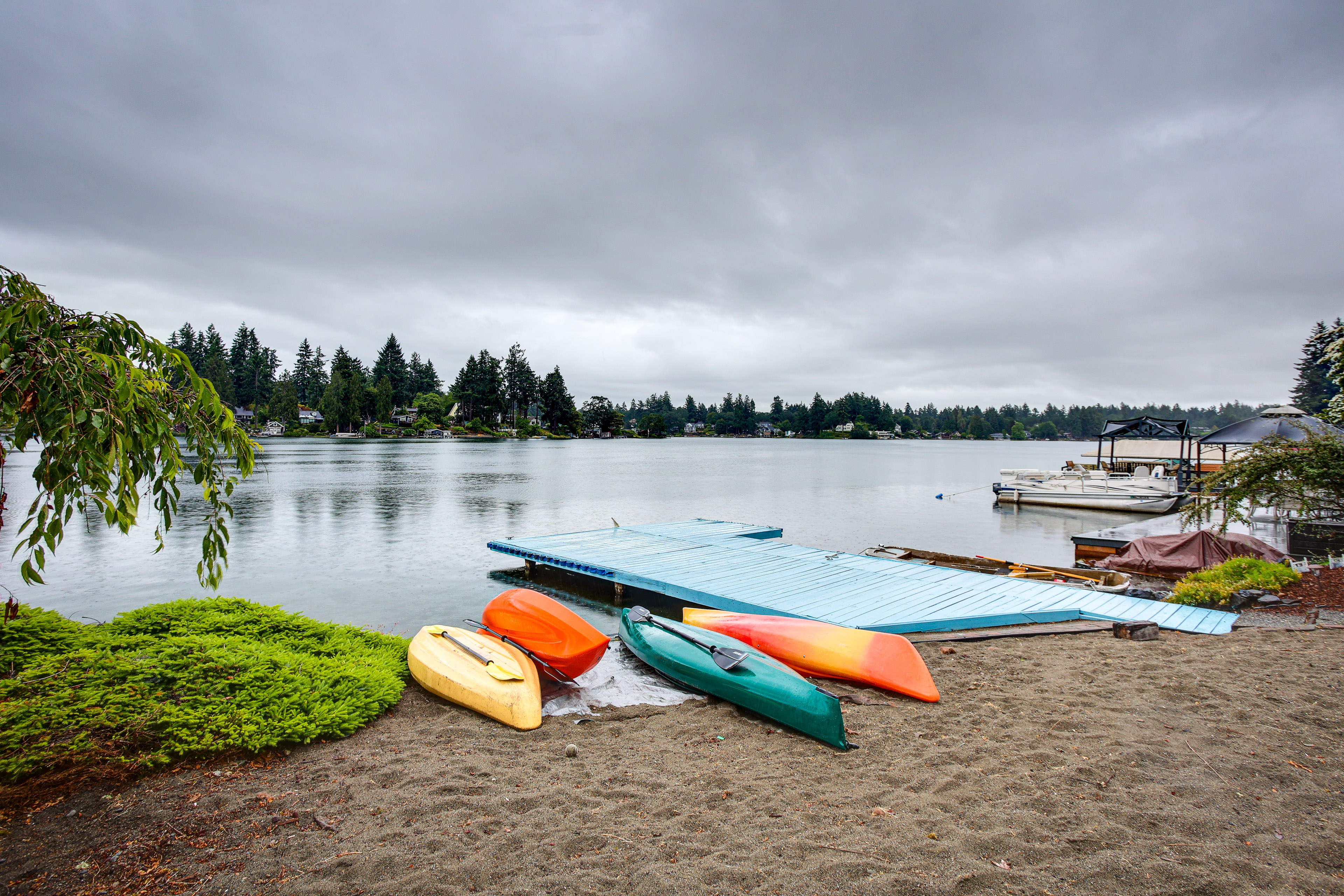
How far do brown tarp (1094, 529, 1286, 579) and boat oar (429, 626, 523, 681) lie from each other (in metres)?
12.7

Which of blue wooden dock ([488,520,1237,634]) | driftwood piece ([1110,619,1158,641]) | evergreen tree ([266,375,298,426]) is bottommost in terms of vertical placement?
blue wooden dock ([488,520,1237,634])

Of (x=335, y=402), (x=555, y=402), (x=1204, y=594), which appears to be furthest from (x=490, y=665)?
(x=555, y=402)

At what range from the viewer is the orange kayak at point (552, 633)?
21.1ft

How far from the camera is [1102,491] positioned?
3017 centimetres

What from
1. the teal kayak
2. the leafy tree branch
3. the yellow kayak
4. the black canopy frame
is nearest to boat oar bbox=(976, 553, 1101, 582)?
the teal kayak

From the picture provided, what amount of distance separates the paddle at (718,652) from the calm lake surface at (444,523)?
373cm

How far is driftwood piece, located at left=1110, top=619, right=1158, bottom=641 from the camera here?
739 cm

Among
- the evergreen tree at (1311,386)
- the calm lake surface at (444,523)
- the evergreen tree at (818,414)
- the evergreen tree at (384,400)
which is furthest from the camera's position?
the evergreen tree at (818,414)

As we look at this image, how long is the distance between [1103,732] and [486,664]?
4.99 m

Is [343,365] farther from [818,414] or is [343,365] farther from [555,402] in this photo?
[818,414]

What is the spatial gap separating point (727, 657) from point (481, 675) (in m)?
2.21

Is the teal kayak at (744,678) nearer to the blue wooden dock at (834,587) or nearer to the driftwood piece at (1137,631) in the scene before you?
the blue wooden dock at (834,587)

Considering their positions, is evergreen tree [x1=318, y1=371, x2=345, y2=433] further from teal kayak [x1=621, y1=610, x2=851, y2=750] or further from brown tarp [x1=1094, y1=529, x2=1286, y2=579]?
teal kayak [x1=621, y1=610, x2=851, y2=750]

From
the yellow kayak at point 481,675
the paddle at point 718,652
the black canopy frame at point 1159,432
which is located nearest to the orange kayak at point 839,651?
the paddle at point 718,652
